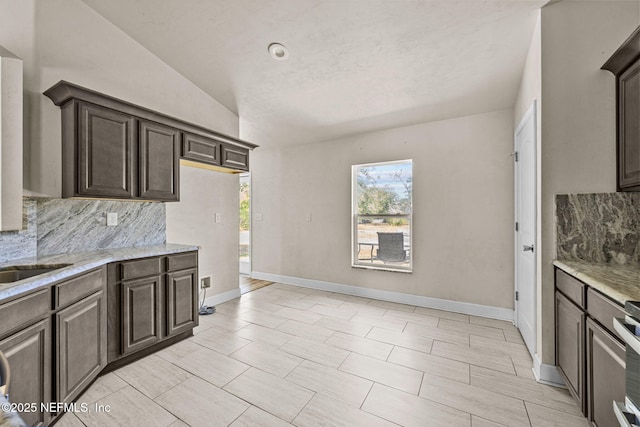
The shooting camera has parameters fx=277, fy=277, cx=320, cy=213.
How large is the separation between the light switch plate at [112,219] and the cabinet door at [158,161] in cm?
39

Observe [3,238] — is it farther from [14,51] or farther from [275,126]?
[275,126]

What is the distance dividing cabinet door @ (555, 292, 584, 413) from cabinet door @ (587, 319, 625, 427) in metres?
0.09

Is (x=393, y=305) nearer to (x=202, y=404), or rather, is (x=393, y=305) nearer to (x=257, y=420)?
(x=257, y=420)

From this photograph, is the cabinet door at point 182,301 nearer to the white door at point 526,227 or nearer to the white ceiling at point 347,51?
the white ceiling at point 347,51

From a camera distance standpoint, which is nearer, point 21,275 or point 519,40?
point 21,275

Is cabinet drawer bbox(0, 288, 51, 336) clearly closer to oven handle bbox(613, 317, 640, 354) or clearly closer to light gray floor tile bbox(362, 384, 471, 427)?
light gray floor tile bbox(362, 384, 471, 427)

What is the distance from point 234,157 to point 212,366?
250 centimetres

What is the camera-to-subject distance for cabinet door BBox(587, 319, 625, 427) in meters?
1.25

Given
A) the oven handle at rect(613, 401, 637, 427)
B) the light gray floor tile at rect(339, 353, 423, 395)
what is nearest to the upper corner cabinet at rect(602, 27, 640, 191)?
the oven handle at rect(613, 401, 637, 427)

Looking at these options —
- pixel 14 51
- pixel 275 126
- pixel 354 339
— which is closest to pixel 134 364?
pixel 354 339

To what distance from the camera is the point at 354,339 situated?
112 inches

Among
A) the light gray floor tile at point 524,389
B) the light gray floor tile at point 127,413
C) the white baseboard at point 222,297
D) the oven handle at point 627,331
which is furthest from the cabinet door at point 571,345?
the white baseboard at point 222,297

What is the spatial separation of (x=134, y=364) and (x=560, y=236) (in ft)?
11.7

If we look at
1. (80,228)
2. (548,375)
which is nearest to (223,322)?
(80,228)
